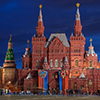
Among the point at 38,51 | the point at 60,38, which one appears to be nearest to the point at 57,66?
the point at 38,51

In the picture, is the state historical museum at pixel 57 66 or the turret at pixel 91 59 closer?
the state historical museum at pixel 57 66

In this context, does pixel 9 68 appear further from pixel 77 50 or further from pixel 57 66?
pixel 77 50

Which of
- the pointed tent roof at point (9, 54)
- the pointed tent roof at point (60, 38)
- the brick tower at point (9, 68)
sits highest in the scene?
the pointed tent roof at point (60, 38)

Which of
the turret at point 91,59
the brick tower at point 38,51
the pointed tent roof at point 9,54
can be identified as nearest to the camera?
the turret at point 91,59

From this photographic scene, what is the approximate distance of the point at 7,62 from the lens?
126 meters

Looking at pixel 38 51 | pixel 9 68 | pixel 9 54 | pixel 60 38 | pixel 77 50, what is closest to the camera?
pixel 77 50

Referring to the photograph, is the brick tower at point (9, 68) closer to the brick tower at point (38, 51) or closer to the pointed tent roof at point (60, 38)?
the brick tower at point (38, 51)

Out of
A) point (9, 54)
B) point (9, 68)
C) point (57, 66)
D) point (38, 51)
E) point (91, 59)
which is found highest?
point (38, 51)

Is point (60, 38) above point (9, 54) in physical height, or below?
above

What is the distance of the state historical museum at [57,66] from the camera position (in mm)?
112438

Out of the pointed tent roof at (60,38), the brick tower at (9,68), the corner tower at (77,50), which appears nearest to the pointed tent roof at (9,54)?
the brick tower at (9,68)

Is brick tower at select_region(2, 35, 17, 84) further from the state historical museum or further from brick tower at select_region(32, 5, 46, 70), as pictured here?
brick tower at select_region(32, 5, 46, 70)

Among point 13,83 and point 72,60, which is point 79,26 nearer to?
point 72,60

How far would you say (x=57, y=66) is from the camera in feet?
388
